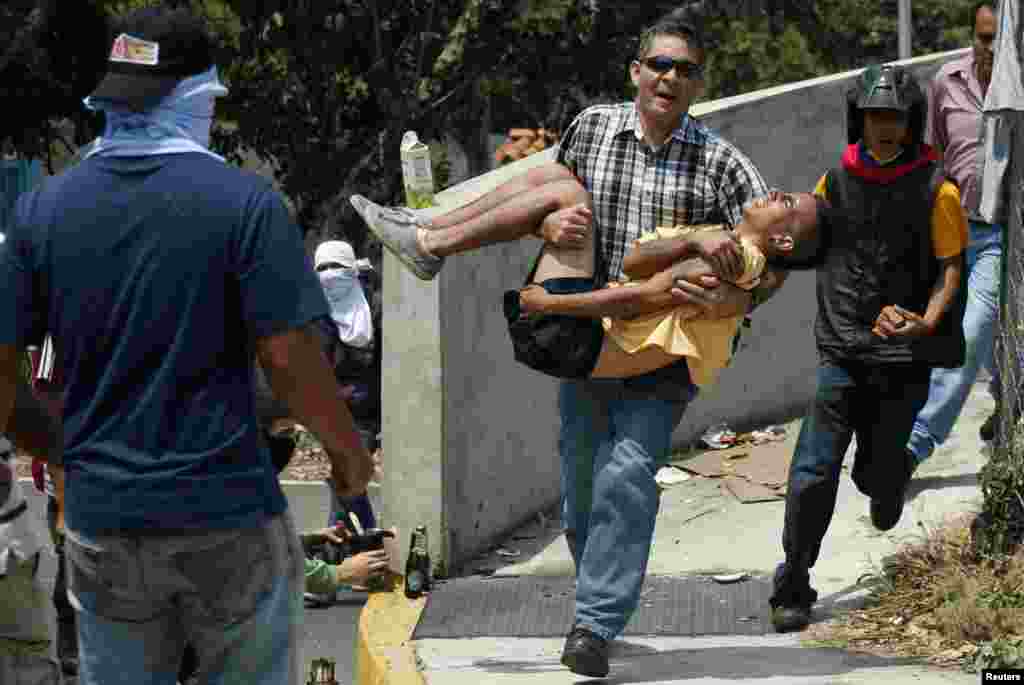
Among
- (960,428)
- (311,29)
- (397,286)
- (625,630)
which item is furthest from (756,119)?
(311,29)

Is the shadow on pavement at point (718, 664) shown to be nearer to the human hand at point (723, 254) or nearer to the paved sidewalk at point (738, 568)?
the paved sidewalk at point (738, 568)

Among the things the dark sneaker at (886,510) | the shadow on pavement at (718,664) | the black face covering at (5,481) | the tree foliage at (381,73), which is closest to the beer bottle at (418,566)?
the shadow on pavement at (718,664)

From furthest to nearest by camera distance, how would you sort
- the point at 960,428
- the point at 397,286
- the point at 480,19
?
the point at 480,19
the point at 960,428
the point at 397,286

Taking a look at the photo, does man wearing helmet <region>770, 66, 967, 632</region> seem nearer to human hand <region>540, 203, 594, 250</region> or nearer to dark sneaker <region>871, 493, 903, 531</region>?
dark sneaker <region>871, 493, 903, 531</region>

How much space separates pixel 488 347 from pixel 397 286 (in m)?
0.56

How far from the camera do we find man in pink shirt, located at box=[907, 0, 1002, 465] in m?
7.80

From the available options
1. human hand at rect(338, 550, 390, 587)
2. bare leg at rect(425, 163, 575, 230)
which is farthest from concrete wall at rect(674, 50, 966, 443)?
human hand at rect(338, 550, 390, 587)

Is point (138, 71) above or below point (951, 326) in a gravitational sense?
above

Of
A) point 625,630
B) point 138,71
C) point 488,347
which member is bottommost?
point 625,630

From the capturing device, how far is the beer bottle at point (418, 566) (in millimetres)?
7223

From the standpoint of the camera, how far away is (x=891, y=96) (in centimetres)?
636

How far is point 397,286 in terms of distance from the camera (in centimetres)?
745

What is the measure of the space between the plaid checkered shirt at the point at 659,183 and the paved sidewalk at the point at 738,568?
4.10ft

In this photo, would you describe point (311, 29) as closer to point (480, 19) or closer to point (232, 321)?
point (480, 19)
